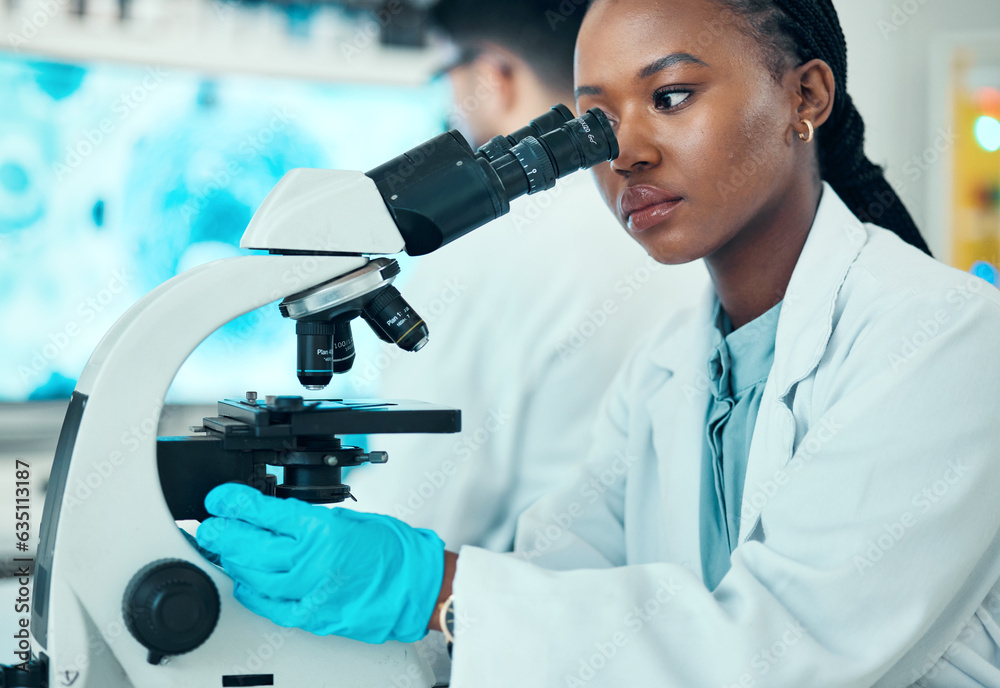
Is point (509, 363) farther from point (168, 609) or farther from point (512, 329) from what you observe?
point (168, 609)

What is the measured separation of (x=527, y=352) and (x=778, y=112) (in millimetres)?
587

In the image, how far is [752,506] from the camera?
0.98m

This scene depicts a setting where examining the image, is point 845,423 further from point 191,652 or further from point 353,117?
point 353,117

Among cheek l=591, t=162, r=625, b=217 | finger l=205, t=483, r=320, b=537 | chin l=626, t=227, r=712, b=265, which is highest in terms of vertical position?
cheek l=591, t=162, r=625, b=217

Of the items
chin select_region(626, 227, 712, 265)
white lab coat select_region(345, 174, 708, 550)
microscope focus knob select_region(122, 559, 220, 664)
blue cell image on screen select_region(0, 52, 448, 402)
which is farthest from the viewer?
blue cell image on screen select_region(0, 52, 448, 402)

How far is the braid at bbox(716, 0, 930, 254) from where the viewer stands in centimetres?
108

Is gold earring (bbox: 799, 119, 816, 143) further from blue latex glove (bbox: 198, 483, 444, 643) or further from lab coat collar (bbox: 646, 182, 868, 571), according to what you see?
blue latex glove (bbox: 198, 483, 444, 643)

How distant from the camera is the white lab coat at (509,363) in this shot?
1418 millimetres

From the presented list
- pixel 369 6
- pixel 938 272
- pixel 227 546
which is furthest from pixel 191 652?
pixel 369 6

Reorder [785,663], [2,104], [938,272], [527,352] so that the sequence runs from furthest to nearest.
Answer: [2,104] → [527,352] → [938,272] → [785,663]

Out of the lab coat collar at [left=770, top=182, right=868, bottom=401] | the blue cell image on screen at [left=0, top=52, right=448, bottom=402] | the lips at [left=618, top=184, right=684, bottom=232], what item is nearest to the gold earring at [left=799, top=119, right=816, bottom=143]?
the lab coat collar at [left=770, top=182, right=868, bottom=401]

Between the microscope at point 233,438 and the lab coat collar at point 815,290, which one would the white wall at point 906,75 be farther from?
the microscope at point 233,438

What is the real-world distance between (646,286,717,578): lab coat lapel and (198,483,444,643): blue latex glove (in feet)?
1.66

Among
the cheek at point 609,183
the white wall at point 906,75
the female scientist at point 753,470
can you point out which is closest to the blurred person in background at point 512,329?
the female scientist at point 753,470
